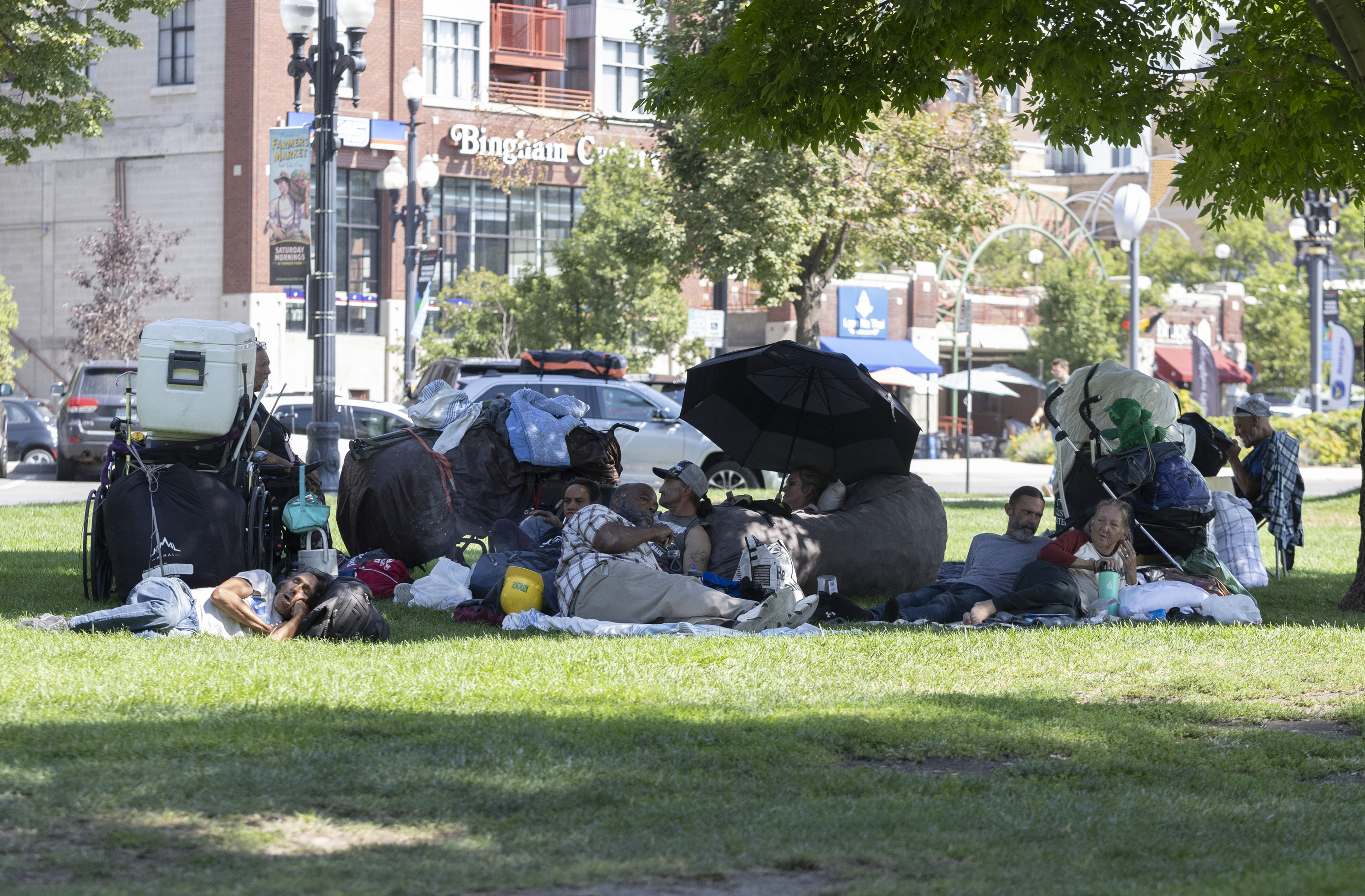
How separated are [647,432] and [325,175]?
6.57m

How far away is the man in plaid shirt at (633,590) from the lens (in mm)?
8930

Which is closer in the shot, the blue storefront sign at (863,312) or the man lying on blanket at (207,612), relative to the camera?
the man lying on blanket at (207,612)

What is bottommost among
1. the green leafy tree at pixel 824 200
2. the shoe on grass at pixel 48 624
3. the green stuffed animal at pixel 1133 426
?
the shoe on grass at pixel 48 624

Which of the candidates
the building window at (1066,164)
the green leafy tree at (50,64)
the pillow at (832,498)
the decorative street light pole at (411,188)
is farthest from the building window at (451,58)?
the building window at (1066,164)

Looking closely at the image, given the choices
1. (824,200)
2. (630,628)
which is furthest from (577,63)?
(630,628)

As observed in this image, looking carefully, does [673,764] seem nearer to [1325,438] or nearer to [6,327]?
[1325,438]

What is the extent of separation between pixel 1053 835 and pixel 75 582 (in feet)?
25.7

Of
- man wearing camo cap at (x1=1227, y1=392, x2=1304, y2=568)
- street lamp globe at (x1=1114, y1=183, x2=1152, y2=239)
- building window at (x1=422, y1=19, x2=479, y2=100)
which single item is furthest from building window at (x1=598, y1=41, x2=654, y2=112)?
man wearing camo cap at (x1=1227, y1=392, x2=1304, y2=568)

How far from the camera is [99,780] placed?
499 cm

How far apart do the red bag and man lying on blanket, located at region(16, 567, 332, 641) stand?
2.12 metres

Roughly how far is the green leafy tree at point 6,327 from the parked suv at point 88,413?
52.6 feet

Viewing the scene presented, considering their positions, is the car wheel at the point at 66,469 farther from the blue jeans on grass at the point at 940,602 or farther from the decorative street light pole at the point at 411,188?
the blue jeans on grass at the point at 940,602

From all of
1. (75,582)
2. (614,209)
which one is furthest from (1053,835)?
(614,209)

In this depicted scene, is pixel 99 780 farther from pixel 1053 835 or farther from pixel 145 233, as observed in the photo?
pixel 145 233
